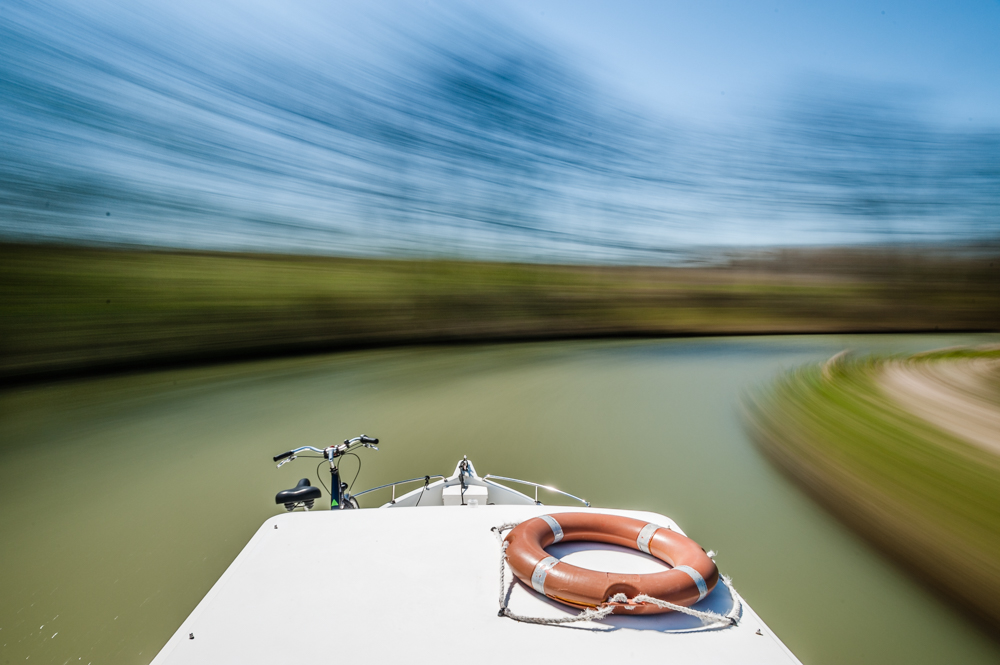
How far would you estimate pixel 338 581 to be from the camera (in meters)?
1.21

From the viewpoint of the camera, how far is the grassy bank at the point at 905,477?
1.90 metres

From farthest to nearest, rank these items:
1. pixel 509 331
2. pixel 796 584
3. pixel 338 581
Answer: pixel 509 331, pixel 796 584, pixel 338 581

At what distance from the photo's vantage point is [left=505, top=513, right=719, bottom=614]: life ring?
109 centimetres

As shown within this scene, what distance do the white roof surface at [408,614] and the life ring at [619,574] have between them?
0.03 metres

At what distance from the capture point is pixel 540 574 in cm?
114

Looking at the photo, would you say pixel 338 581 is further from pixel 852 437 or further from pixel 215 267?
pixel 215 267

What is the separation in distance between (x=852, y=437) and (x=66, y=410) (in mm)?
6828

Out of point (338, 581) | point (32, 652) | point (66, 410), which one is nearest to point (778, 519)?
point (338, 581)

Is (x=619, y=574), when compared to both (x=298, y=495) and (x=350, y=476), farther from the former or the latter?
(x=350, y=476)

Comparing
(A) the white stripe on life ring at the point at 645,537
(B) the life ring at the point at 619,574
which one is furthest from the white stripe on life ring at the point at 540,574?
(A) the white stripe on life ring at the point at 645,537

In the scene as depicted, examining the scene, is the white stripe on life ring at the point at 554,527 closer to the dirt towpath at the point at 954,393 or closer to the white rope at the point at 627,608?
the white rope at the point at 627,608

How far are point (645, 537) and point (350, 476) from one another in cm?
259

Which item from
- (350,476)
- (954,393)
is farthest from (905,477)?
(350,476)

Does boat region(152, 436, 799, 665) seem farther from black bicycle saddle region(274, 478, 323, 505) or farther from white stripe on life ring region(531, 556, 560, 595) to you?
black bicycle saddle region(274, 478, 323, 505)
